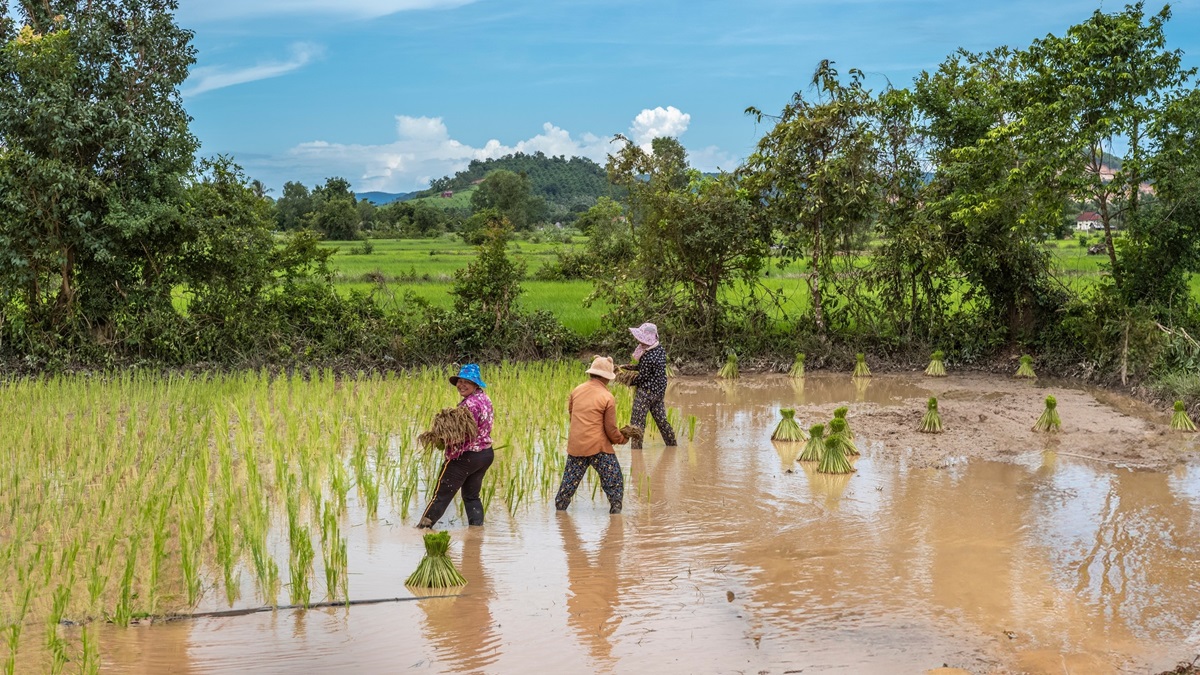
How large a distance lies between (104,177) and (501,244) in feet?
19.4

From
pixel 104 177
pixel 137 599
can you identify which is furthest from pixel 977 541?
pixel 104 177

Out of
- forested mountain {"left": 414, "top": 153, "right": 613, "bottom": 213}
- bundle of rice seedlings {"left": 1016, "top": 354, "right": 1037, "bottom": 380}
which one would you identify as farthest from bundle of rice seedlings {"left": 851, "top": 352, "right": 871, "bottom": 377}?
forested mountain {"left": 414, "top": 153, "right": 613, "bottom": 213}

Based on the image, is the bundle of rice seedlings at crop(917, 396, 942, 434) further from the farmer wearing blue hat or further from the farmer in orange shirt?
the farmer wearing blue hat

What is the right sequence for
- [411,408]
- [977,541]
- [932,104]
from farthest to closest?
1. [932,104]
2. [411,408]
3. [977,541]

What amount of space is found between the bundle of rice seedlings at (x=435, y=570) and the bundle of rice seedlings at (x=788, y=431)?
228 inches

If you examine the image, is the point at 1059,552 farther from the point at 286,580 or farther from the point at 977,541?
the point at 286,580

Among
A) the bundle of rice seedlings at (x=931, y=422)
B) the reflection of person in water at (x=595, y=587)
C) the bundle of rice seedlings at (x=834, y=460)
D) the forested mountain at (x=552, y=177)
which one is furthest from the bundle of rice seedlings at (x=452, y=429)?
Answer: the forested mountain at (x=552, y=177)

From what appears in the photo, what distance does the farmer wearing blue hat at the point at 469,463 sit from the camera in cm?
765

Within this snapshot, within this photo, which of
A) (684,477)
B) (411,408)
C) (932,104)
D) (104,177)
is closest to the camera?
(684,477)

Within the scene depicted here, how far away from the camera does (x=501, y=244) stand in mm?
16828

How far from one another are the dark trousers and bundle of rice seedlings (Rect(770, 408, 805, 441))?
468cm

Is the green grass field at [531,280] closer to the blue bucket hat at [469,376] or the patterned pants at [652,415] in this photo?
the patterned pants at [652,415]

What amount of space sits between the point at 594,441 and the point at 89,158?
10.2 m

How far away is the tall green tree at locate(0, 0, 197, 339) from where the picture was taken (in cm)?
1405
